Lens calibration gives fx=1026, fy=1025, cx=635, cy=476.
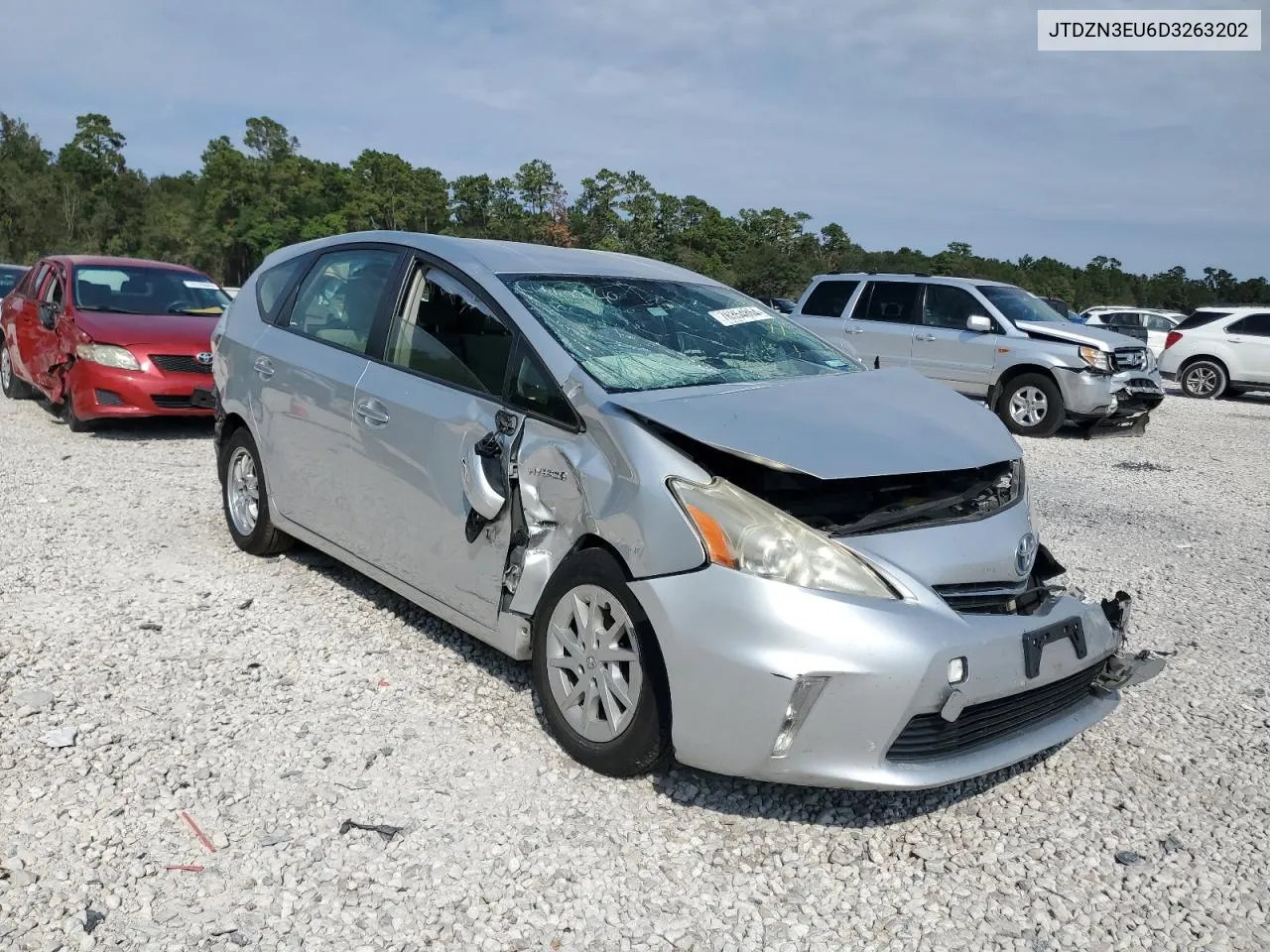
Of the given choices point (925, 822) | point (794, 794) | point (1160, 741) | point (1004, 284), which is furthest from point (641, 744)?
point (1004, 284)

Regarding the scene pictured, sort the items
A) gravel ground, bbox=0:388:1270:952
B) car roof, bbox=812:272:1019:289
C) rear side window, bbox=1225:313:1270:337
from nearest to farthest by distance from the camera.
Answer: gravel ground, bbox=0:388:1270:952 → car roof, bbox=812:272:1019:289 → rear side window, bbox=1225:313:1270:337

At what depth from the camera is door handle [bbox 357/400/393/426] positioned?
4.14 meters

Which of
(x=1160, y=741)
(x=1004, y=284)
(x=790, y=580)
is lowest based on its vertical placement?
(x=1160, y=741)

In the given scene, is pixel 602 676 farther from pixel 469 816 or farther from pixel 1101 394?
pixel 1101 394

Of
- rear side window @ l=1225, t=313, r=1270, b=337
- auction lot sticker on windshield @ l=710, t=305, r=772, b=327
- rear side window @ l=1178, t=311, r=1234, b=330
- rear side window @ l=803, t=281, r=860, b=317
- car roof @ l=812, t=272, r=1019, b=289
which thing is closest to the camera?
auction lot sticker on windshield @ l=710, t=305, r=772, b=327

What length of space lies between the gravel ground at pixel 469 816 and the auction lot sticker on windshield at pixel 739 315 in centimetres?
170

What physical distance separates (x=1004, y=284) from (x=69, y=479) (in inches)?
427

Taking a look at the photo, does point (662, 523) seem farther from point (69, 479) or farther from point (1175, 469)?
point (1175, 469)

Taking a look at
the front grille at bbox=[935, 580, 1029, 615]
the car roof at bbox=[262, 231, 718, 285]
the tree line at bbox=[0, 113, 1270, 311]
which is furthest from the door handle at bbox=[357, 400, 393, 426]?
the tree line at bbox=[0, 113, 1270, 311]

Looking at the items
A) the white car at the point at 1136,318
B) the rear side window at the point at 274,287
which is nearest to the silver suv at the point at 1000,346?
the rear side window at the point at 274,287

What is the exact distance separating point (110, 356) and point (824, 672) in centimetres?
827

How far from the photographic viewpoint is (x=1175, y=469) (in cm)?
1016

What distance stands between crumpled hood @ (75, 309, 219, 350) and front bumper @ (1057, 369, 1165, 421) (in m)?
9.19

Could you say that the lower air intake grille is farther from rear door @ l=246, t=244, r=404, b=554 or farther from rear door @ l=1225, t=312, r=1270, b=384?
rear door @ l=1225, t=312, r=1270, b=384
